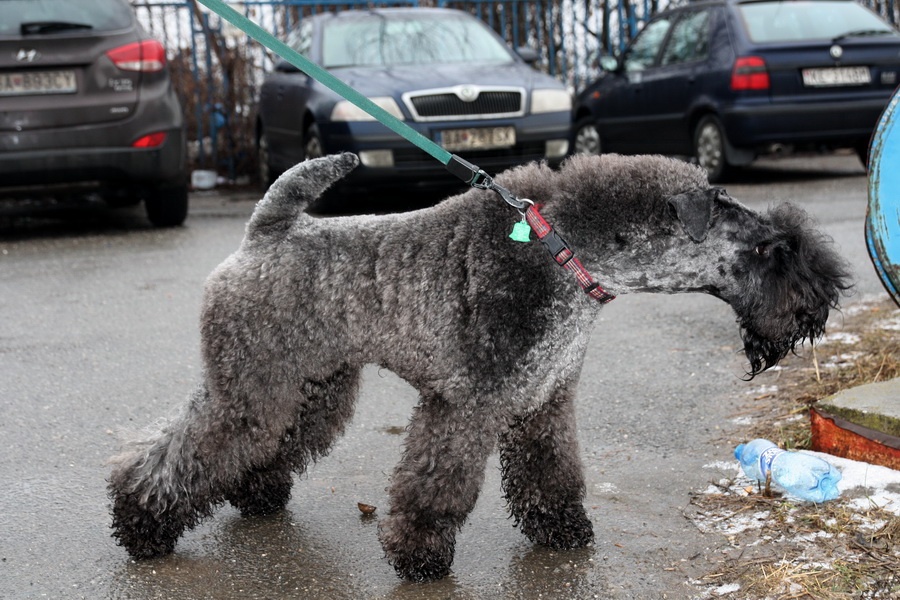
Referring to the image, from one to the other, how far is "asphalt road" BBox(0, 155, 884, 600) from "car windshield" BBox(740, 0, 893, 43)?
396 cm

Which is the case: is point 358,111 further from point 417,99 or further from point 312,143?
point 312,143

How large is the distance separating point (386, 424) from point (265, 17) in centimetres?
1104

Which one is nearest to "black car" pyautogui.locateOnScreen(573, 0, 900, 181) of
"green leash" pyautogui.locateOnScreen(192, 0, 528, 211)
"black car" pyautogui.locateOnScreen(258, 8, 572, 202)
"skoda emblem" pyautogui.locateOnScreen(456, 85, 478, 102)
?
"black car" pyautogui.locateOnScreen(258, 8, 572, 202)

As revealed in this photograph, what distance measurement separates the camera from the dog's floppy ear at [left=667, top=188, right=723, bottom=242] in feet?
10.2

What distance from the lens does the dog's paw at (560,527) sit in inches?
139

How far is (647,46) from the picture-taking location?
1259 cm

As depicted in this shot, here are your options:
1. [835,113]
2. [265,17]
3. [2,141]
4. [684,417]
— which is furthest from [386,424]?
[265,17]

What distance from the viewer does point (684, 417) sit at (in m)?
4.75

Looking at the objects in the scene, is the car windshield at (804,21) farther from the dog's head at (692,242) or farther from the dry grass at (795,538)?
the dog's head at (692,242)

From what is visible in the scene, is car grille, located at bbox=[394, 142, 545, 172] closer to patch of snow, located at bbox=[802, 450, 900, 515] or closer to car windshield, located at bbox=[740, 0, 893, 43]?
car windshield, located at bbox=[740, 0, 893, 43]

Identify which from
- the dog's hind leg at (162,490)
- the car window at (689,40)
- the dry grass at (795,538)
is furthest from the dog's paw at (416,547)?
the car window at (689,40)

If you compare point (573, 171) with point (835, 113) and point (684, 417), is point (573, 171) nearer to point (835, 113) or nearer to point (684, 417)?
point (684, 417)

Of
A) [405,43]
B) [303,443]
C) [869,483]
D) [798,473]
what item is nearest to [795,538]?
[798,473]

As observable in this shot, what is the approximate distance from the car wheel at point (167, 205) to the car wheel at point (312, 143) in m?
1.25
